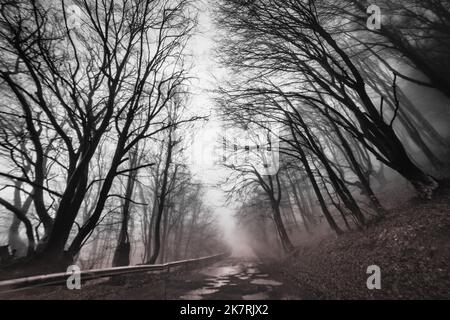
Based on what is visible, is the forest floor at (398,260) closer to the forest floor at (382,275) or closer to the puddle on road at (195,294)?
the forest floor at (382,275)

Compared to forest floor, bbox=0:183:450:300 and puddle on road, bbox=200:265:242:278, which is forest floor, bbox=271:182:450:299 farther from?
puddle on road, bbox=200:265:242:278

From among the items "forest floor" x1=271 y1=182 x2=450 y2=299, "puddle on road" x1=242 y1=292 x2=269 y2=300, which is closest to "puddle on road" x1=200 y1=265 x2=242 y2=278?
"forest floor" x1=271 y1=182 x2=450 y2=299

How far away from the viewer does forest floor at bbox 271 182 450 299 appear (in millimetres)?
4230

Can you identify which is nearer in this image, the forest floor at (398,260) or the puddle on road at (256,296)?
the forest floor at (398,260)

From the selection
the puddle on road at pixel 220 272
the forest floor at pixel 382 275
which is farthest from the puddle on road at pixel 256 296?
the puddle on road at pixel 220 272

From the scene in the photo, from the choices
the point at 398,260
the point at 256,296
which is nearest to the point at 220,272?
the point at 256,296

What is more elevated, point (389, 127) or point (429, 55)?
point (429, 55)

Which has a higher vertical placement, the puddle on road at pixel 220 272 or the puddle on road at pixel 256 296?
the puddle on road at pixel 220 272

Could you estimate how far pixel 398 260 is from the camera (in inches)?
205

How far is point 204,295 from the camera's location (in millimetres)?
5191

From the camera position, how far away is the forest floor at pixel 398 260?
13.9ft

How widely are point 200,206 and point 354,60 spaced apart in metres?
27.8
